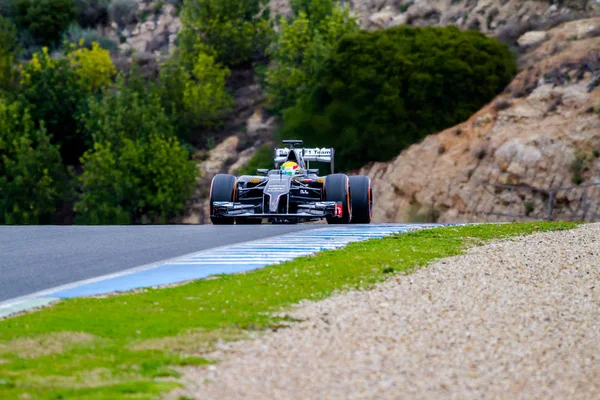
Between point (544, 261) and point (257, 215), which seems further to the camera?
point (257, 215)

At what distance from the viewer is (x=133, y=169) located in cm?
5597

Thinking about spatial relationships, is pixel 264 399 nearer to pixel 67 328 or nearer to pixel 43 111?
pixel 67 328

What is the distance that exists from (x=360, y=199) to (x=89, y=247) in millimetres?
8292

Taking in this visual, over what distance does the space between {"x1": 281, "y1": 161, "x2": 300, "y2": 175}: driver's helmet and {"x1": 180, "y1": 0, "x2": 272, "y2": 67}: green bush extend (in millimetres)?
39135

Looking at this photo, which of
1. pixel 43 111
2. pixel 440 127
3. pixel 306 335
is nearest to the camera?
pixel 306 335

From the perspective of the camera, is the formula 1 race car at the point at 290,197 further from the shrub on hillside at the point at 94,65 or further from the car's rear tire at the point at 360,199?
the shrub on hillside at the point at 94,65

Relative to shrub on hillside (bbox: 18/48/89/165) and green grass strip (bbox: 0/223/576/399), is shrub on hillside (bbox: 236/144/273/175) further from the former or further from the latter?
green grass strip (bbox: 0/223/576/399)

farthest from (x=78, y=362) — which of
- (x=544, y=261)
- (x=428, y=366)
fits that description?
(x=544, y=261)

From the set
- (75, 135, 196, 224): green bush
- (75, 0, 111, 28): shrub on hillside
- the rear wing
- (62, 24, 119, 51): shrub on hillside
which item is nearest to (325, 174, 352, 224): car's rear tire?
the rear wing

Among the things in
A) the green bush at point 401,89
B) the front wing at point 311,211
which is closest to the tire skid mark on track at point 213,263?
the front wing at point 311,211

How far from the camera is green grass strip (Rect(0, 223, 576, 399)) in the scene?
27.4 feet

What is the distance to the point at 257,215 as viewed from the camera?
909 inches

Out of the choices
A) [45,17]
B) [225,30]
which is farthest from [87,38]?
[225,30]

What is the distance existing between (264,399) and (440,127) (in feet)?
131
